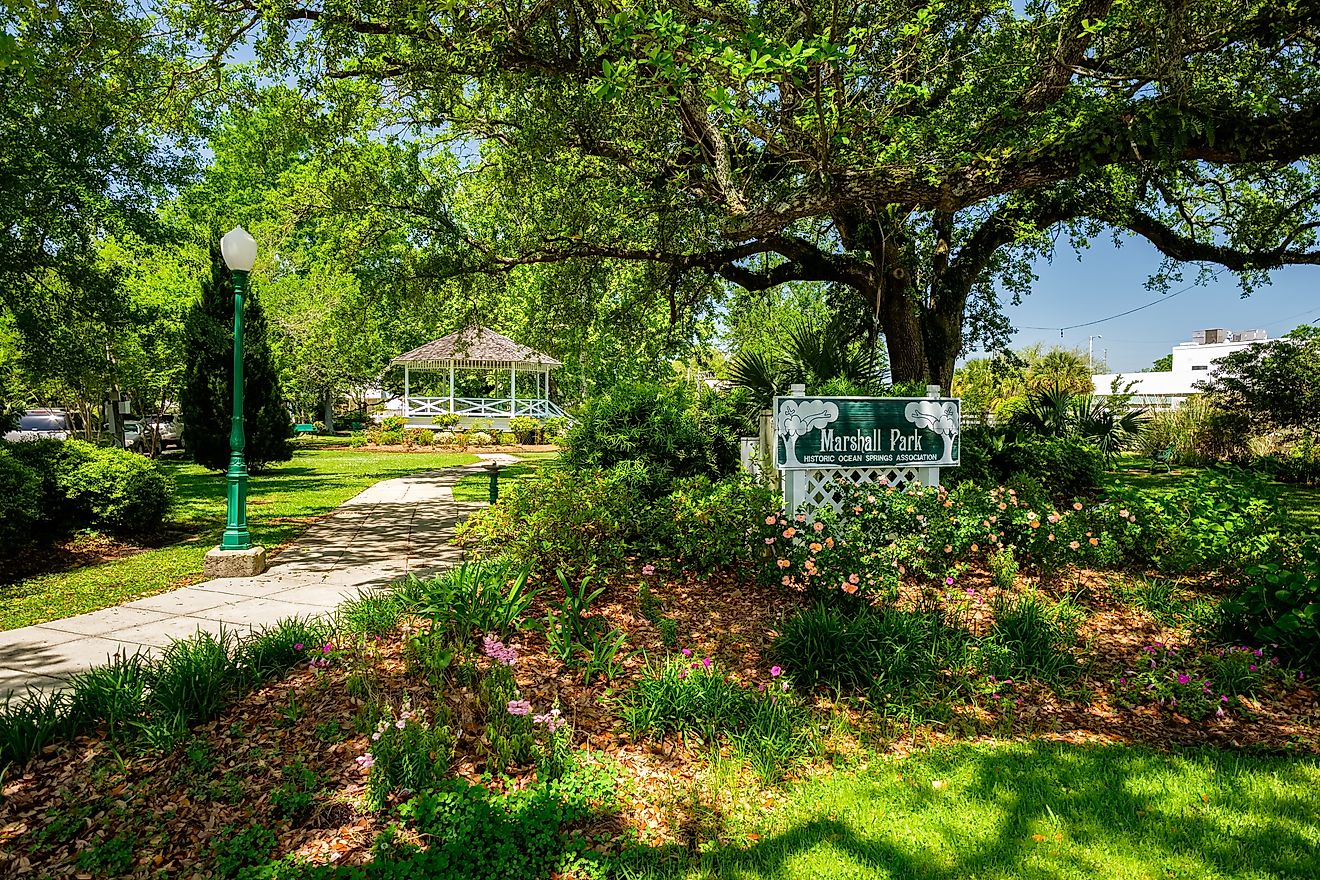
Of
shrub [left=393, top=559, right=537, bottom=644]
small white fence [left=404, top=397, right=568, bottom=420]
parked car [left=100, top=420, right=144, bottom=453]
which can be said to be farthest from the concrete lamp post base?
small white fence [left=404, top=397, right=568, bottom=420]

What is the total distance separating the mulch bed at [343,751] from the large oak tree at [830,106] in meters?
3.75

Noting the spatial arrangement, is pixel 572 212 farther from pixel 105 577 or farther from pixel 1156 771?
pixel 1156 771

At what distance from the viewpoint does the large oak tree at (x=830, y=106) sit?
583cm

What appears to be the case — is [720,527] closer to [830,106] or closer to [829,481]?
[829,481]

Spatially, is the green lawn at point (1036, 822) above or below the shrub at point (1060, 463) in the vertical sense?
below

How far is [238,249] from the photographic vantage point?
23.9ft

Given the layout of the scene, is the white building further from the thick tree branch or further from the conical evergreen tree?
the conical evergreen tree

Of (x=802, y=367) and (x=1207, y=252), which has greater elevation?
(x=1207, y=252)

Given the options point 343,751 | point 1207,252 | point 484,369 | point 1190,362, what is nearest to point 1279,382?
point 1207,252

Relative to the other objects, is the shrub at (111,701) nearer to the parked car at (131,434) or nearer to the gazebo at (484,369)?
the parked car at (131,434)

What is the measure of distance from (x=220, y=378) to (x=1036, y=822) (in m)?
14.5

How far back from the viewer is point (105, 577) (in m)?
6.34

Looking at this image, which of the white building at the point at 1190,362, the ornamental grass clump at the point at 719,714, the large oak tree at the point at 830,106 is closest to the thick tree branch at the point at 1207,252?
the large oak tree at the point at 830,106

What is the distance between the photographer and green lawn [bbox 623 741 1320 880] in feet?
8.13
